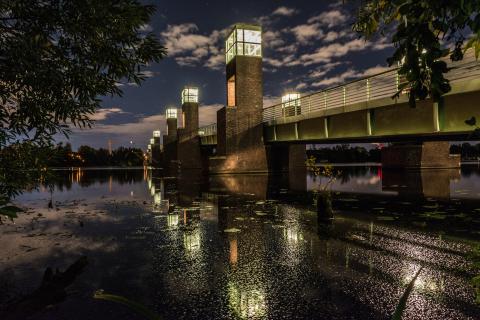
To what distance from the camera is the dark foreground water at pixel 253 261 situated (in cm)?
389

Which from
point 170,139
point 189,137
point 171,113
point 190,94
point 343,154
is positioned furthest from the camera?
point 343,154

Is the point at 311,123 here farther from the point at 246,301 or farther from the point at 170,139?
the point at 170,139

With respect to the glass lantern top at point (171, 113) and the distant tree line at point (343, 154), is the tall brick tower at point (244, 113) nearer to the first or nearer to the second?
the glass lantern top at point (171, 113)

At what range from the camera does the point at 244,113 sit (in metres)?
29.8

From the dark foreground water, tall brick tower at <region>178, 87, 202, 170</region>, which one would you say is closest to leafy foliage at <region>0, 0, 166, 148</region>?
the dark foreground water

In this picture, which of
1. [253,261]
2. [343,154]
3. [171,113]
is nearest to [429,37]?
[253,261]

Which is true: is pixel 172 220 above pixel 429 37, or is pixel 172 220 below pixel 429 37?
below

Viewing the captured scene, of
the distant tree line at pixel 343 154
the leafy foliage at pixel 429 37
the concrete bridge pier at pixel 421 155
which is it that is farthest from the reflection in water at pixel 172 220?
the distant tree line at pixel 343 154

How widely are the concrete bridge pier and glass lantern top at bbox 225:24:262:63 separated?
18.8 m

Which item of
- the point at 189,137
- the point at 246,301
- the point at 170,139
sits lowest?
the point at 246,301

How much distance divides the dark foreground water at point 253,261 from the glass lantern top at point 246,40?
74.5 feet

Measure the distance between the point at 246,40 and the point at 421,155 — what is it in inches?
860

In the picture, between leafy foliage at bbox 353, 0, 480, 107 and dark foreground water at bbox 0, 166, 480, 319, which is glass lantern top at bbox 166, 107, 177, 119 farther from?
leafy foliage at bbox 353, 0, 480, 107

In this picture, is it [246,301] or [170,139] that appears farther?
[170,139]
